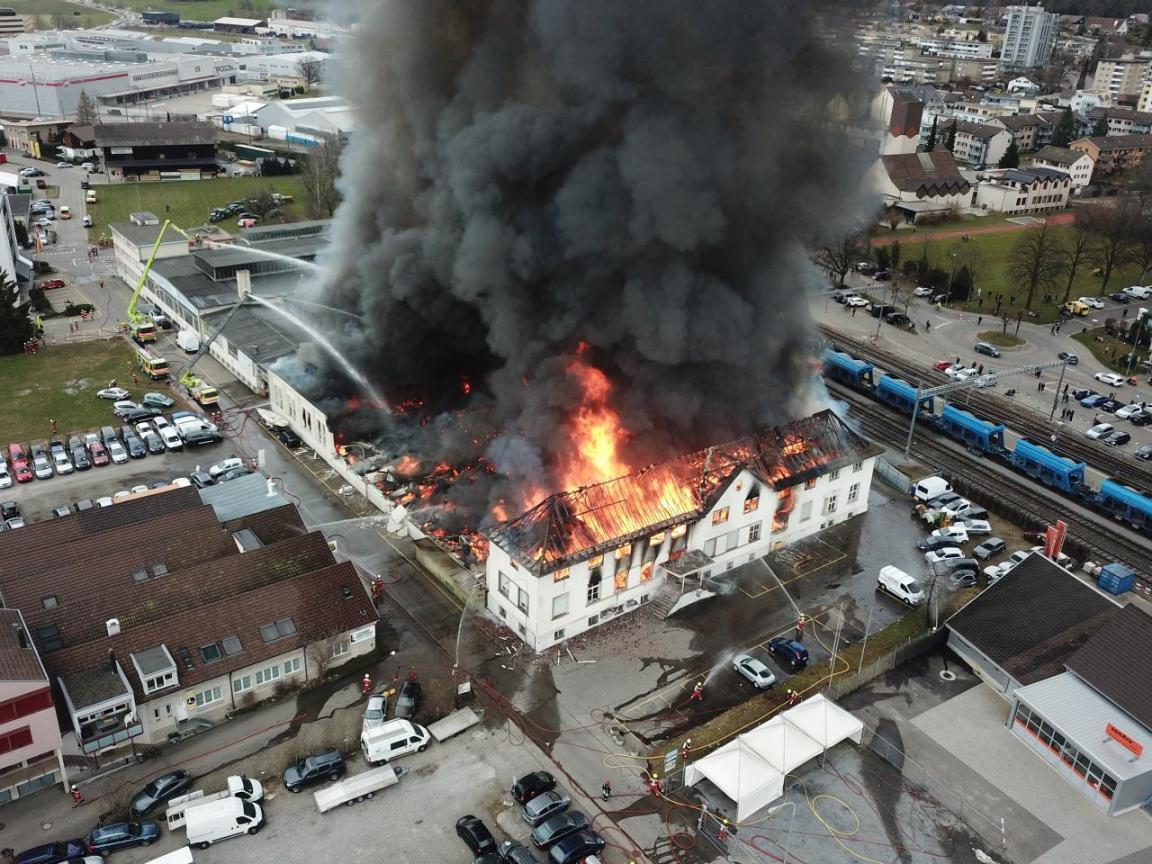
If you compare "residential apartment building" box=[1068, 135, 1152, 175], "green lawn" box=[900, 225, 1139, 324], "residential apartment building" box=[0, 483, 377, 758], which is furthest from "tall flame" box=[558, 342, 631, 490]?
"residential apartment building" box=[1068, 135, 1152, 175]

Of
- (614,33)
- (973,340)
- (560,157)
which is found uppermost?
(614,33)

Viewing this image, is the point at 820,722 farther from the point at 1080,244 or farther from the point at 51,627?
the point at 1080,244

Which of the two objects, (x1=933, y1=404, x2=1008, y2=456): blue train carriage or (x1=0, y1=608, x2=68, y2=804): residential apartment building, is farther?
(x1=933, y1=404, x2=1008, y2=456): blue train carriage

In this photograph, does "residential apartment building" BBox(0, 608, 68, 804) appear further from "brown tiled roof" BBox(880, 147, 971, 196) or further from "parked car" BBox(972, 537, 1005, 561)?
"brown tiled roof" BBox(880, 147, 971, 196)

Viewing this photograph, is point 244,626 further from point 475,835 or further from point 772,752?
point 772,752

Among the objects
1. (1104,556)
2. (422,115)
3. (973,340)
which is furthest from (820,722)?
(973,340)

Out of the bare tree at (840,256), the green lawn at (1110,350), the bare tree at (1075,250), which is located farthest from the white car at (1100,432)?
the bare tree at (840,256)

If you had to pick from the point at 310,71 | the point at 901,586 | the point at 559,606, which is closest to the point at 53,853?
the point at 559,606
